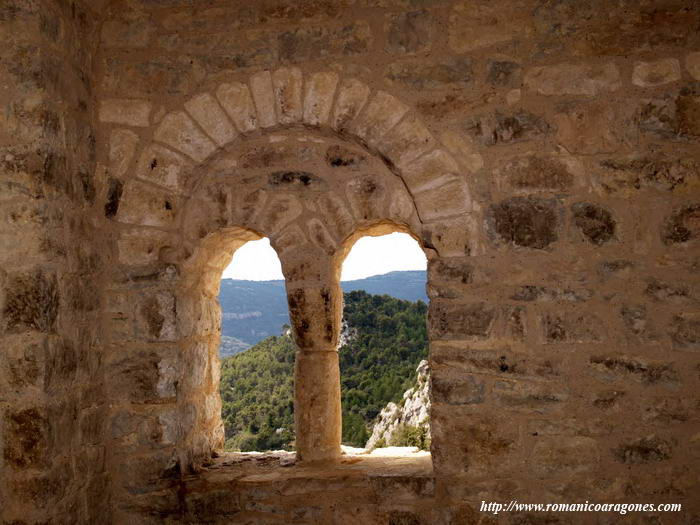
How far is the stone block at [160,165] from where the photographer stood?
2.77m

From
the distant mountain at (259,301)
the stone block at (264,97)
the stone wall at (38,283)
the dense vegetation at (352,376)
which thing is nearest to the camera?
the stone wall at (38,283)

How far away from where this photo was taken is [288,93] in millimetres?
2717

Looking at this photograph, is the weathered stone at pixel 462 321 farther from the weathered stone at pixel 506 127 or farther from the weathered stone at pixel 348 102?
the weathered stone at pixel 348 102

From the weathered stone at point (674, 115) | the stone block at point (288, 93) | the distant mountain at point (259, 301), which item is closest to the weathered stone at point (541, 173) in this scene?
the weathered stone at point (674, 115)

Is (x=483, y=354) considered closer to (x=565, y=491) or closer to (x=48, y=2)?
(x=565, y=491)

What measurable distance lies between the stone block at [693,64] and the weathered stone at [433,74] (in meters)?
0.87

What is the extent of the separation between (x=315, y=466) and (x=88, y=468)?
1.00 m

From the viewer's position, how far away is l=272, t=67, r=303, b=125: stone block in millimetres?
2713

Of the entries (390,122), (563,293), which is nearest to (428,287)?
(563,293)

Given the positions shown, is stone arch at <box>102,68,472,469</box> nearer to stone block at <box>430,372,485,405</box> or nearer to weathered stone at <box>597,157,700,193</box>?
stone block at <box>430,372,485,405</box>

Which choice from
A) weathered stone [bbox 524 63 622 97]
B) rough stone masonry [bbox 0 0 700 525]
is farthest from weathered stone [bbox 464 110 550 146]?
weathered stone [bbox 524 63 622 97]

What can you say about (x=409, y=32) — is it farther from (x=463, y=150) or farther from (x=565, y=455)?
(x=565, y=455)

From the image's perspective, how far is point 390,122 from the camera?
265cm

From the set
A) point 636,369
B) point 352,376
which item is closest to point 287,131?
point 636,369
